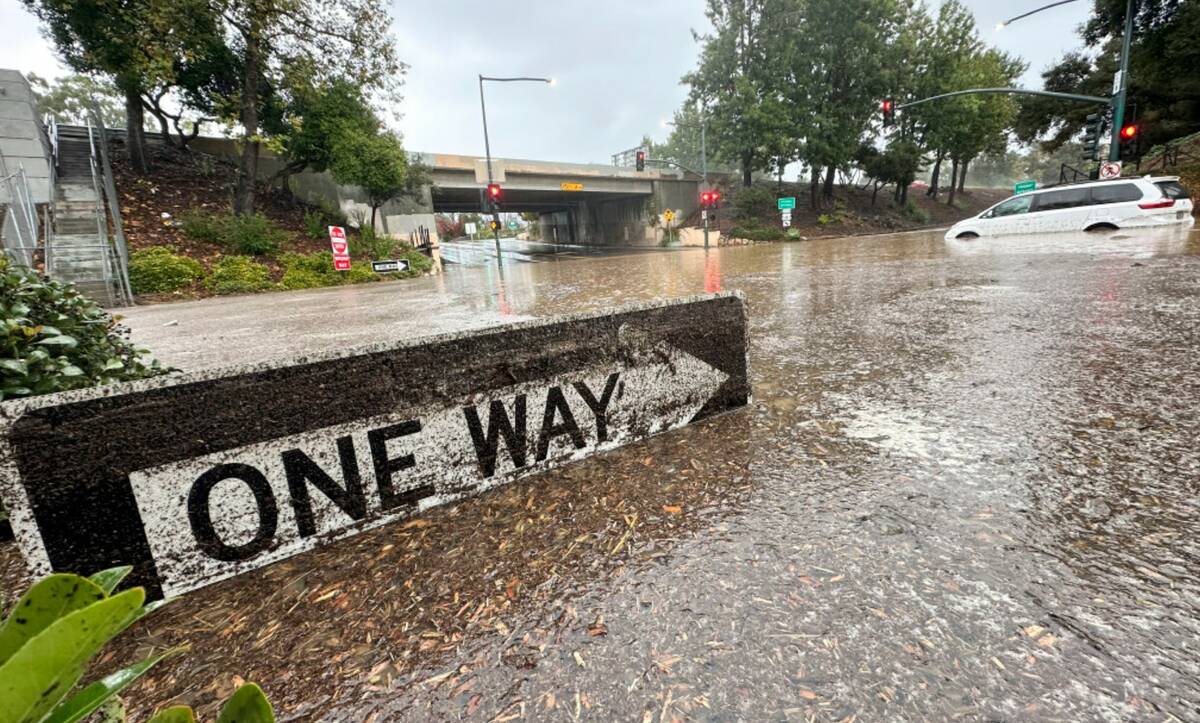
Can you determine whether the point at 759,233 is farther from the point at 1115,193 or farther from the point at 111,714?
the point at 111,714

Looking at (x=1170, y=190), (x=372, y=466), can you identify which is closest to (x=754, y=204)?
(x=1170, y=190)

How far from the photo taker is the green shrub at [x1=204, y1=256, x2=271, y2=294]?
15.5 metres

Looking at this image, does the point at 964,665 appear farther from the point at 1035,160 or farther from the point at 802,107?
the point at 1035,160

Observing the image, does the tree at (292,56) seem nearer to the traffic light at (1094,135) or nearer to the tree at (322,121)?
the tree at (322,121)

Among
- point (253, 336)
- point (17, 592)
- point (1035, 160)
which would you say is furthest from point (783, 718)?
point (1035, 160)

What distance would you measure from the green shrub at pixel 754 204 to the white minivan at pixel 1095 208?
2131 centimetres

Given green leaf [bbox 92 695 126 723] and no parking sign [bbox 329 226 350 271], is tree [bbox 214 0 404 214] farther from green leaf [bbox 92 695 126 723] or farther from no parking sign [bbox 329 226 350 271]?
green leaf [bbox 92 695 126 723]

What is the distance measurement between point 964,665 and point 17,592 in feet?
9.91

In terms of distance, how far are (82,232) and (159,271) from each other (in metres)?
3.77

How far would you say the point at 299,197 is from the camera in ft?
75.7

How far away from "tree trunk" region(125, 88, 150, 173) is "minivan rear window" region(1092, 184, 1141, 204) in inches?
1174

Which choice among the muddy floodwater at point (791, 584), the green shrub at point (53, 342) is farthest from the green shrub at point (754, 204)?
the green shrub at point (53, 342)

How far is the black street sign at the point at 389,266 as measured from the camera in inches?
740

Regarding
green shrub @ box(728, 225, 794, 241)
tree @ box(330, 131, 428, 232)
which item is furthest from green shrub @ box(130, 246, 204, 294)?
green shrub @ box(728, 225, 794, 241)
